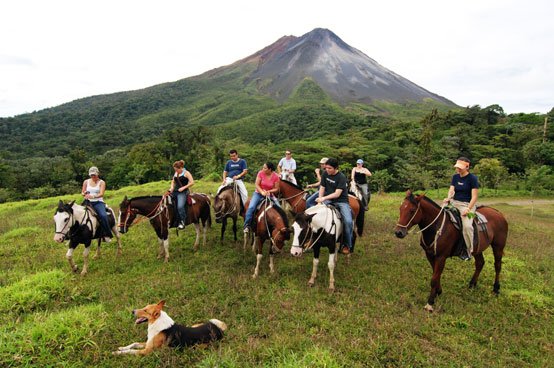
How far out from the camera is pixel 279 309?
5.84 meters

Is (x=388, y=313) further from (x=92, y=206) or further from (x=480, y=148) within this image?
(x=480, y=148)

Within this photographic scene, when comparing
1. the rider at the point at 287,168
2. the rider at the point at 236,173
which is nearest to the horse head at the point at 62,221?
the rider at the point at 236,173

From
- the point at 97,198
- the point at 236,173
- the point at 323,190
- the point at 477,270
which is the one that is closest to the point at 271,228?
the point at 323,190

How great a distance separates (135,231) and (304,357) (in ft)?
31.5

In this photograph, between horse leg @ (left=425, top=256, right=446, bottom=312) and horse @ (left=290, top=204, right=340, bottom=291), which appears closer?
horse leg @ (left=425, top=256, right=446, bottom=312)

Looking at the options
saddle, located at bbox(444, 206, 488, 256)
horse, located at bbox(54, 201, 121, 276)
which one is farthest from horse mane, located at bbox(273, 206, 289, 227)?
horse, located at bbox(54, 201, 121, 276)

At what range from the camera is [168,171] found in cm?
5594

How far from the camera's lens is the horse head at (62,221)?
23.4 ft

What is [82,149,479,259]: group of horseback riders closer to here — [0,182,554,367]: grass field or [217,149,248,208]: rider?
[217,149,248,208]: rider

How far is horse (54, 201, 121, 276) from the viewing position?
7.20 meters

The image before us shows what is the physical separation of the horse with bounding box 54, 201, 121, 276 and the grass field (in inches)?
23.4

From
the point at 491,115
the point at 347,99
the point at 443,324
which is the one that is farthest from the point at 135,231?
the point at 347,99

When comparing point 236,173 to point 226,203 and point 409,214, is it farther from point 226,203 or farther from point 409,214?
point 409,214

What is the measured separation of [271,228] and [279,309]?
2165 mm
